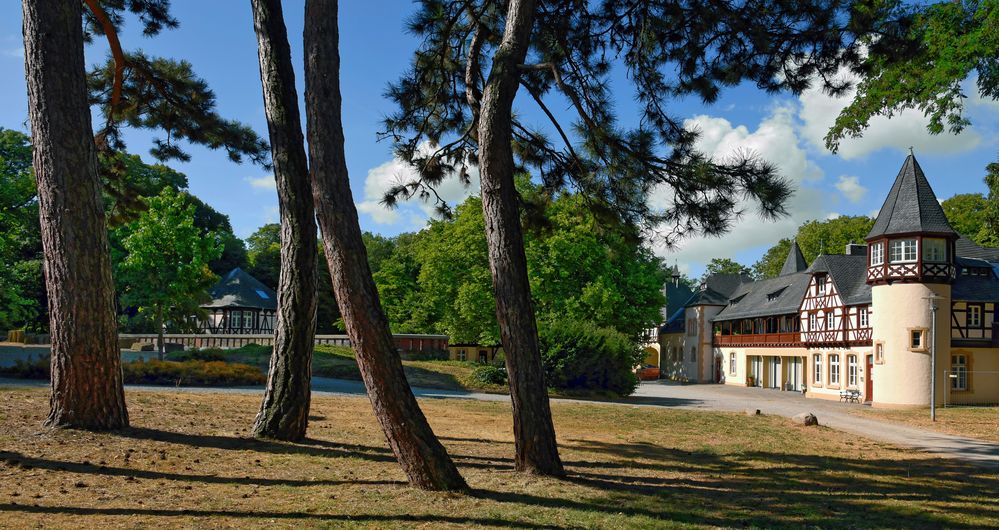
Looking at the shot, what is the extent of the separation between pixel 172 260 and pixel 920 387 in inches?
1175

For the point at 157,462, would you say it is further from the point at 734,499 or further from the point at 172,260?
the point at 172,260

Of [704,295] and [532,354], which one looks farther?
[704,295]

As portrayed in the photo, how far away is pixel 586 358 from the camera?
2420 cm

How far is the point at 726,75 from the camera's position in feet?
34.4

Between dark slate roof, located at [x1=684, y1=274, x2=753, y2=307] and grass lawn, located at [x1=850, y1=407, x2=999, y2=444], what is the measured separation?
25.8 metres

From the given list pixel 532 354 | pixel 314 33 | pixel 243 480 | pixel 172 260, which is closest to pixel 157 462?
pixel 243 480

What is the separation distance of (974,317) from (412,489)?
3416cm

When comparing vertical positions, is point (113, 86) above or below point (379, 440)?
above

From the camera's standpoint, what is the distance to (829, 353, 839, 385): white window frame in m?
37.6

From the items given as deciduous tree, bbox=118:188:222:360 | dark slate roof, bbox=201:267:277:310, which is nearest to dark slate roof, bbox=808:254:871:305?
deciduous tree, bbox=118:188:222:360

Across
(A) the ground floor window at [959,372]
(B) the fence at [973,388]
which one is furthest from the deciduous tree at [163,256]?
(A) the ground floor window at [959,372]

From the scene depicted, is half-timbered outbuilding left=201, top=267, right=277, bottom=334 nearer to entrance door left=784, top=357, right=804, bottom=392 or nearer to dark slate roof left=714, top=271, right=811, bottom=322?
dark slate roof left=714, top=271, right=811, bottom=322

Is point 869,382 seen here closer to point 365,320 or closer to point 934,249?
point 934,249

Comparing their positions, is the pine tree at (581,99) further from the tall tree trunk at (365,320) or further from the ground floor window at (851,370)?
the ground floor window at (851,370)
